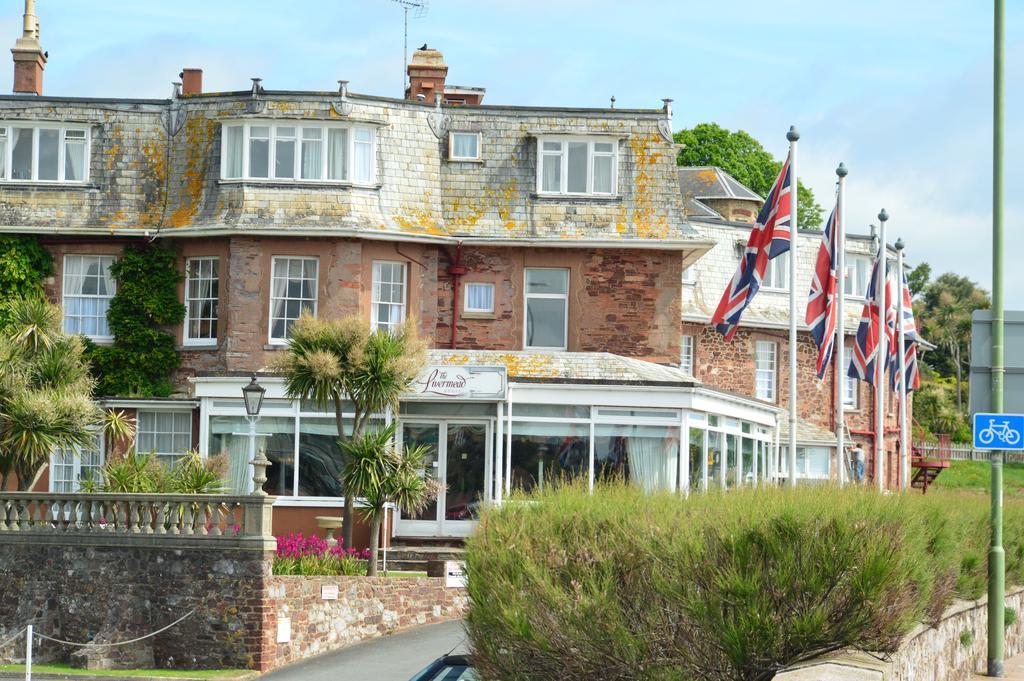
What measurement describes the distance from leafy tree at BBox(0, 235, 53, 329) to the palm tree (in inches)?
428

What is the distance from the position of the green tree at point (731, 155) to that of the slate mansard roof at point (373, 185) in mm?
35695

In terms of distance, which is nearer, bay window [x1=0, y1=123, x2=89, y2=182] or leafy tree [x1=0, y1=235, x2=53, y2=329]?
leafy tree [x1=0, y1=235, x2=53, y2=329]

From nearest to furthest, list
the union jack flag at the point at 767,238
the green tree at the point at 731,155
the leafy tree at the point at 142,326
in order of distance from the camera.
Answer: the union jack flag at the point at 767,238 < the leafy tree at the point at 142,326 < the green tree at the point at 731,155

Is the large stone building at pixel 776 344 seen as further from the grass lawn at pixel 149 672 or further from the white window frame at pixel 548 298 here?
the grass lawn at pixel 149 672

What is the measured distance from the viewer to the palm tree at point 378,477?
2777cm

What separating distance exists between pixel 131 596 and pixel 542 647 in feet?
43.8

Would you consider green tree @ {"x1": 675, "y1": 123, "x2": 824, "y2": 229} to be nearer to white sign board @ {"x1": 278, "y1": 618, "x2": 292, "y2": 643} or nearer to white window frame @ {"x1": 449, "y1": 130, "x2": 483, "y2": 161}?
white window frame @ {"x1": 449, "y1": 130, "x2": 483, "y2": 161}

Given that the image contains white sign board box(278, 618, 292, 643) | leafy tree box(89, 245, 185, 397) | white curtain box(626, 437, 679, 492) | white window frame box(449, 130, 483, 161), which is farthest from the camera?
white window frame box(449, 130, 483, 161)

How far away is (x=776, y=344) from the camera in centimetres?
5059

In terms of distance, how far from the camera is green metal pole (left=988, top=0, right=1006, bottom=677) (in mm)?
19500

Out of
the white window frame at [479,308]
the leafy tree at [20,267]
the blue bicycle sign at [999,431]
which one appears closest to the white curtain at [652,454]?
the white window frame at [479,308]

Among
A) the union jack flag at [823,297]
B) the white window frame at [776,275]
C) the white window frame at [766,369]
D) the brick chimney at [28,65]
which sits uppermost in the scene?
the brick chimney at [28,65]

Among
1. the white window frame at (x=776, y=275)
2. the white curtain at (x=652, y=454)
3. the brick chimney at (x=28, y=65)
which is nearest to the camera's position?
the white curtain at (x=652, y=454)

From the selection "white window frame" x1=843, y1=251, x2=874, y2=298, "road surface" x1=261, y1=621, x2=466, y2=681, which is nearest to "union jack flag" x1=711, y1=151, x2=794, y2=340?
"road surface" x1=261, y1=621, x2=466, y2=681
